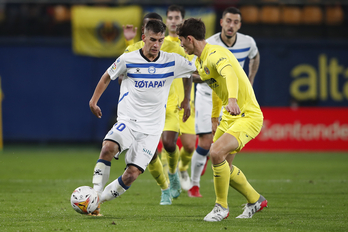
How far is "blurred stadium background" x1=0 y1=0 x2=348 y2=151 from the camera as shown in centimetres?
1645

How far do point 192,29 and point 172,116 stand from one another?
1955 millimetres

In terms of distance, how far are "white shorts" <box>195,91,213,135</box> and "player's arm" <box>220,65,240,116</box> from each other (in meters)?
2.59

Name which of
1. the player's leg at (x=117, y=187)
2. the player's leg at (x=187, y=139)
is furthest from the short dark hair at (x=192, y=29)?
the player's leg at (x=187, y=139)

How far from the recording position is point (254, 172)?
979cm

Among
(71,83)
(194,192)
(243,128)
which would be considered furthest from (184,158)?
(71,83)

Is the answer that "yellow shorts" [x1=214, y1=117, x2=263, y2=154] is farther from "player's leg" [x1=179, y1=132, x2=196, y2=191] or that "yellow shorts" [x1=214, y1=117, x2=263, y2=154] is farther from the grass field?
"player's leg" [x1=179, y1=132, x2=196, y2=191]

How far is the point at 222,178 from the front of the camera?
484 cm

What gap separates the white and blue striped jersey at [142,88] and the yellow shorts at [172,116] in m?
1.19

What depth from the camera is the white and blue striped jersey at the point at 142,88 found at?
5.23m

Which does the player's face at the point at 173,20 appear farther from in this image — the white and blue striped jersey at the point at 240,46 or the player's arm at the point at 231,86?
the player's arm at the point at 231,86

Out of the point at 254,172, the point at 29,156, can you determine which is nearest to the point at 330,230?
the point at 254,172

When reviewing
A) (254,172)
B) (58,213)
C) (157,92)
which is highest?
(157,92)

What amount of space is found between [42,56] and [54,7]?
1.72m

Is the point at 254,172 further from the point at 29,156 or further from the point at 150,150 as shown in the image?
the point at 29,156
